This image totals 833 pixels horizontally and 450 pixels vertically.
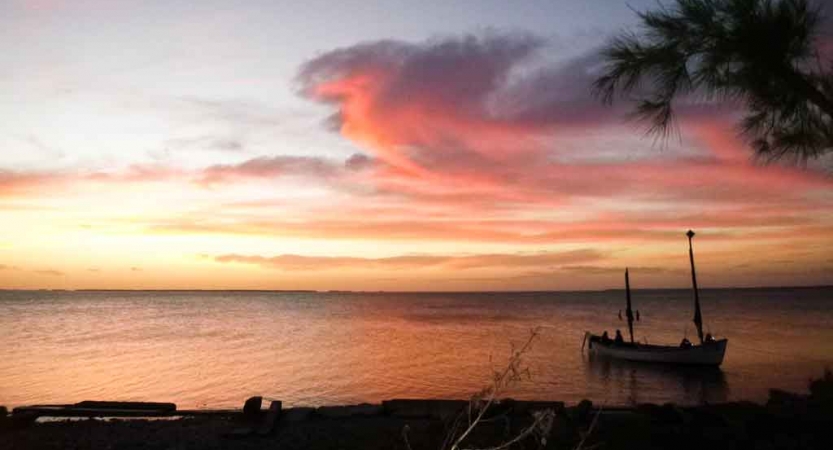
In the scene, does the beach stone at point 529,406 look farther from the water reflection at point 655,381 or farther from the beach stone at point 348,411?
Result: the water reflection at point 655,381

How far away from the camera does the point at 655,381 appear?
3666 cm

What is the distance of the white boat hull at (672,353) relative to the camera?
4006 centimetres

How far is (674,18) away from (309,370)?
3383 centimetres

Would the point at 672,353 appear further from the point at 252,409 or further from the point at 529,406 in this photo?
the point at 252,409

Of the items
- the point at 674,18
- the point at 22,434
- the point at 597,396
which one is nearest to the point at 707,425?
the point at 674,18

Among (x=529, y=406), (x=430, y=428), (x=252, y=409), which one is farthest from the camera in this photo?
(x=252, y=409)

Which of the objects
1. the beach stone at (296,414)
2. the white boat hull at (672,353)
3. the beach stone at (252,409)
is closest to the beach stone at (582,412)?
the beach stone at (296,414)

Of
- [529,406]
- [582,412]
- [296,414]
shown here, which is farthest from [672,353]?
[296,414]

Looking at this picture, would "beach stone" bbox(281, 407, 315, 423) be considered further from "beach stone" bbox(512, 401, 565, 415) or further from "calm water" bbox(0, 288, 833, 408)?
"calm water" bbox(0, 288, 833, 408)

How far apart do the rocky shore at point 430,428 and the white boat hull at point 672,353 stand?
26.5 m

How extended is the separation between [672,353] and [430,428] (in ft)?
112

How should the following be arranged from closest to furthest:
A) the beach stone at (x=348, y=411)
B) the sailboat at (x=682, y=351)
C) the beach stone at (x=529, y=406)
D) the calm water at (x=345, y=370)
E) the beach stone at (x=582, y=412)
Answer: the beach stone at (x=582, y=412)
the beach stone at (x=529, y=406)
the beach stone at (x=348, y=411)
the calm water at (x=345, y=370)
the sailboat at (x=682, y=351)

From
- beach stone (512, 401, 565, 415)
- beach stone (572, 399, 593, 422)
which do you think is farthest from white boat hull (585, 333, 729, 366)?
beach stone (572, 399, 593, 422)

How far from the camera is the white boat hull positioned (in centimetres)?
4006
